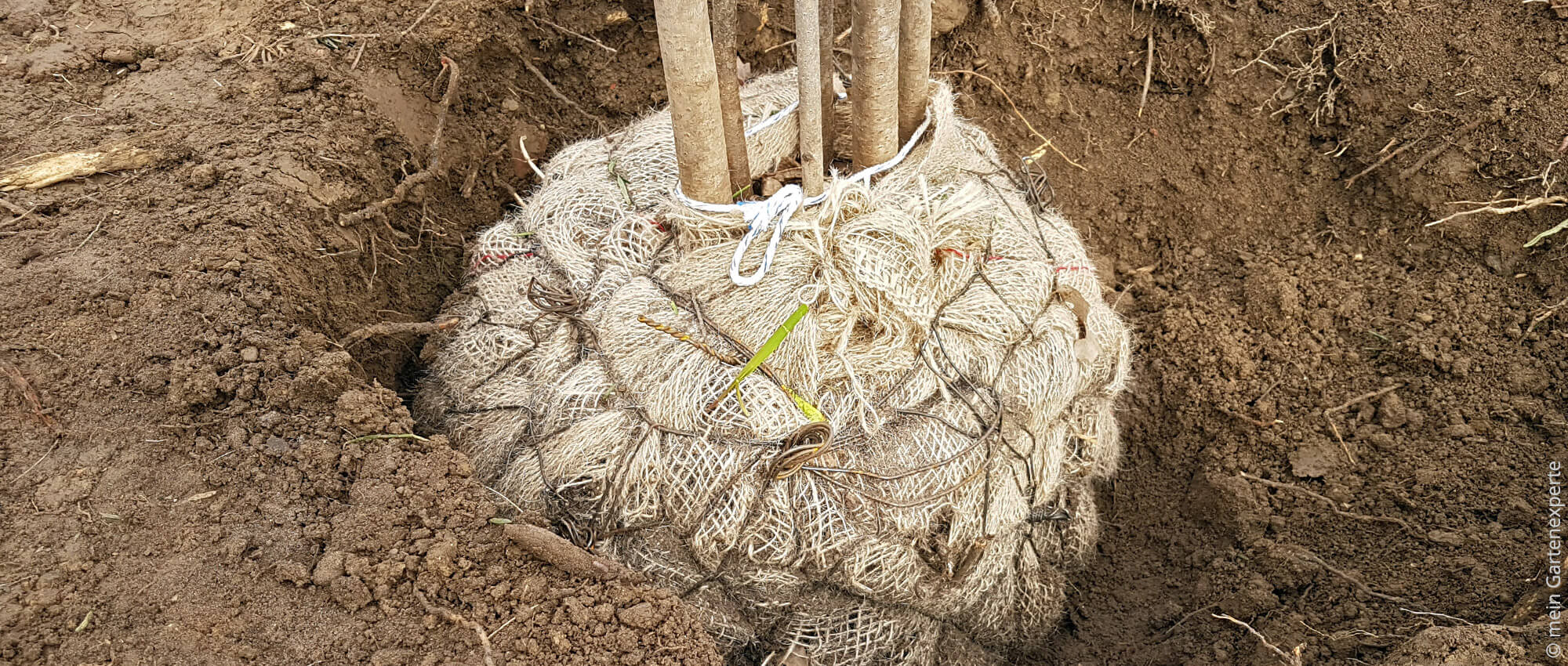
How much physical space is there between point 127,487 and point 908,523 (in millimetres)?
1597

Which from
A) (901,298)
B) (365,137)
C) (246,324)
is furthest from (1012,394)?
(365,137)

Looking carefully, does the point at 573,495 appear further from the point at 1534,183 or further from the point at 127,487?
the point at 1534,183

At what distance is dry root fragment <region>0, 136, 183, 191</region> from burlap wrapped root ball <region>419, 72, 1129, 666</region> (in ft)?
3.07

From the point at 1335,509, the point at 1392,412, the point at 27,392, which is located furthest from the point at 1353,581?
the point at 27,392

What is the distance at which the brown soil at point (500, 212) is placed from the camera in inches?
73.3

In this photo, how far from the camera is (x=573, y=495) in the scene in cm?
221

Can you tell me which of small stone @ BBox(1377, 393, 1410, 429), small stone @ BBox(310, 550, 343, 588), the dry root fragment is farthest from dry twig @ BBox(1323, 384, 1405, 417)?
the dry root fragment

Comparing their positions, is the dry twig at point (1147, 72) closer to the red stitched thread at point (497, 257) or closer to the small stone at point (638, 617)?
the red stitched thread at point (497, 257)

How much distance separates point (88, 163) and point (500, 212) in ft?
3.65

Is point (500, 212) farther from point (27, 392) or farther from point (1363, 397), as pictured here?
point (1363, 397)

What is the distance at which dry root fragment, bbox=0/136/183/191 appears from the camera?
2408 mm

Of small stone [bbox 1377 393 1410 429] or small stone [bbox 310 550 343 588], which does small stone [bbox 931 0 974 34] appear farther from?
small stone [bbox 310 550 343 588]

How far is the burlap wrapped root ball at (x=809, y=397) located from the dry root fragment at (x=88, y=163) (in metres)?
0.93

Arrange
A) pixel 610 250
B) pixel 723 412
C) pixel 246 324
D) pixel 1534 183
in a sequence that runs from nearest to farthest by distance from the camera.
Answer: pixel 723 412 < pixel 246 324 < pixel 610 250 < pixel 1534 183
